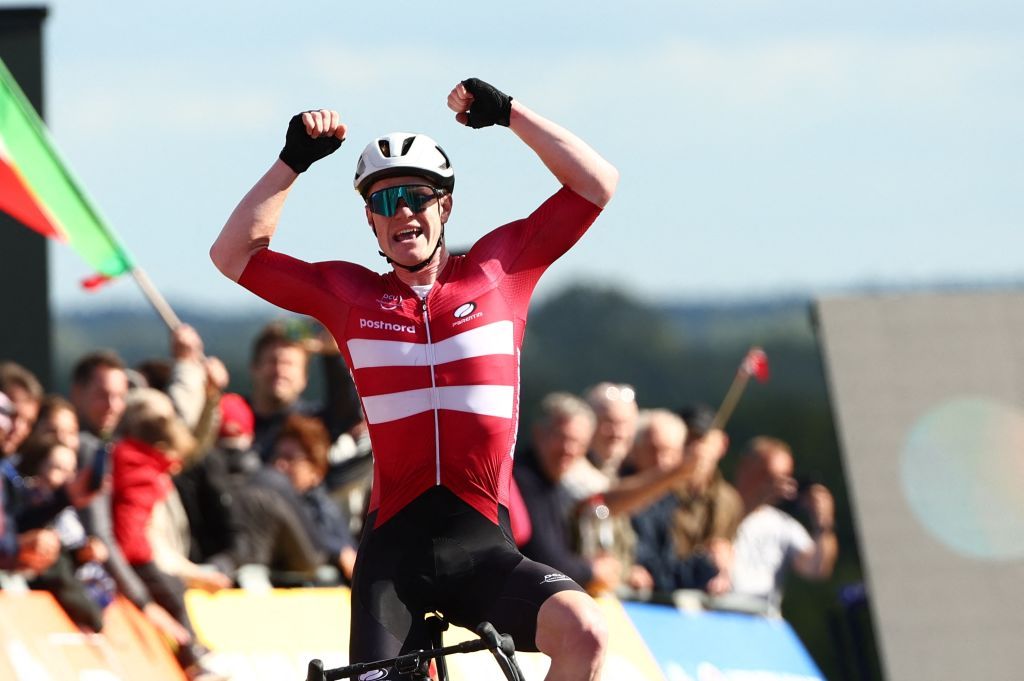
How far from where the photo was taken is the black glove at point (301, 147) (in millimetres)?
6703

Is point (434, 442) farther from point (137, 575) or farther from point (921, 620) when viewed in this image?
point (921, 620)

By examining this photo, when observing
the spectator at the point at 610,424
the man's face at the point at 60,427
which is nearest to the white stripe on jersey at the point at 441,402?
the man's face at the point at 60,427

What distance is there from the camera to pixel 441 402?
21.8 feet

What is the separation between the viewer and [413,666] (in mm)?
Answer: 6160

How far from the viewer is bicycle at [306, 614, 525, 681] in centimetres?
601

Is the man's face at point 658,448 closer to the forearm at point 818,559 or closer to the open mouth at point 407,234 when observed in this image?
the forearm at point 818,559

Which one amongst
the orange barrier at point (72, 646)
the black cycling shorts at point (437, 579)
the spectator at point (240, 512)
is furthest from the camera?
the spectator at point (240, 512)

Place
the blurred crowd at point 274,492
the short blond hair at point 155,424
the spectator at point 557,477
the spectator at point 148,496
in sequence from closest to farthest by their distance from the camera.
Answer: the blurred crowd at point 274,492
the spectator at point 148,496
the short blond hair at point 155,424
the spectator at point 557,477

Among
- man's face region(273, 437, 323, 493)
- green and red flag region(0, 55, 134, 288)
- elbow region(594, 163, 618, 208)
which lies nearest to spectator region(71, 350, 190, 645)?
Result: green and red flag region(0, 55, 134, 288)

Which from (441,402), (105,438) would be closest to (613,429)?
(105,438)

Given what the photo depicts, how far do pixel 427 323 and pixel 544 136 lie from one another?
0.71 m

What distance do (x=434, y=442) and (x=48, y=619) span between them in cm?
268

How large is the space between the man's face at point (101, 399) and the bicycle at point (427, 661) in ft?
11.6

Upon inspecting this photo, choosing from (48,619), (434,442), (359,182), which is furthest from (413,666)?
(48,619)
